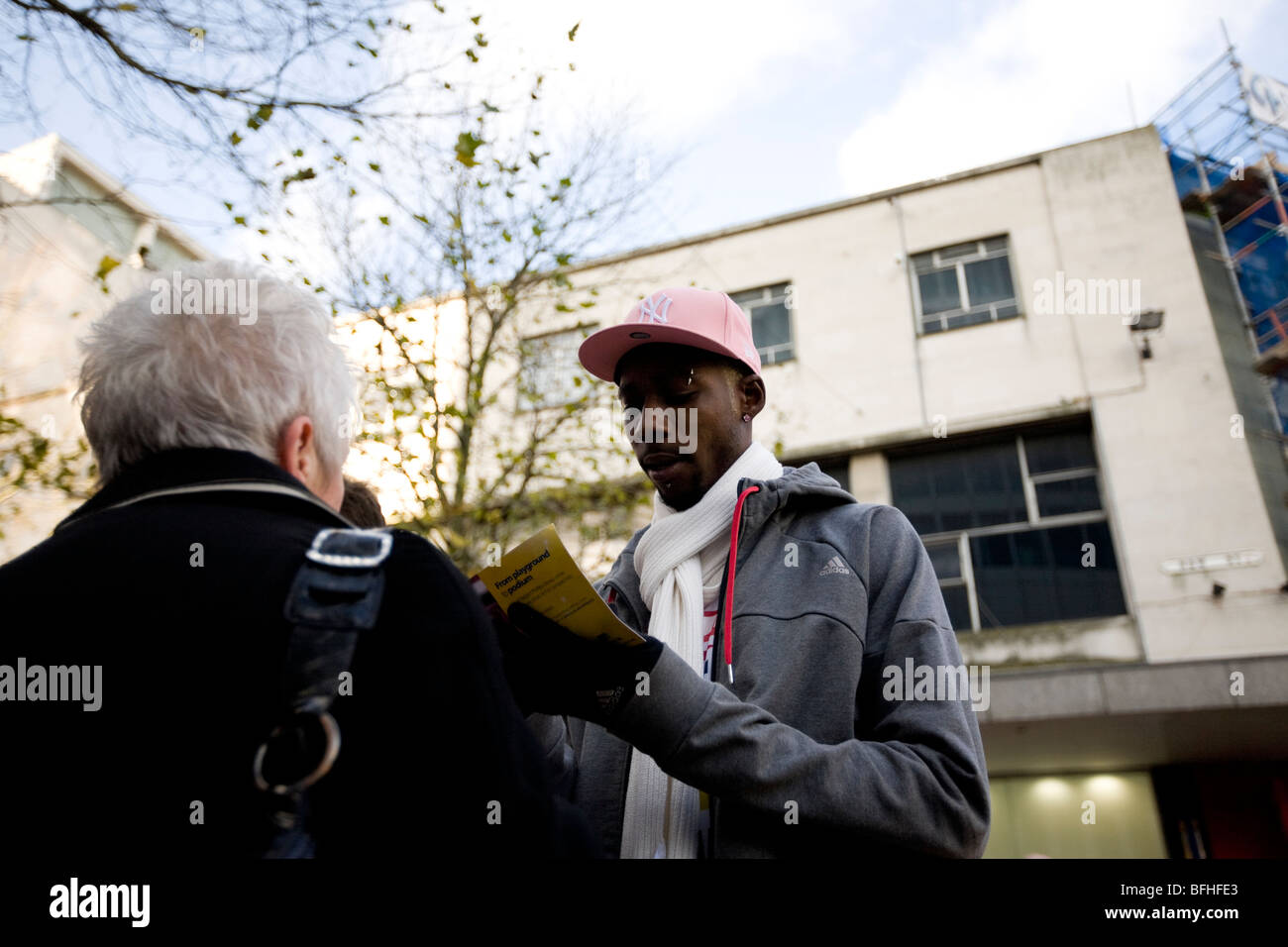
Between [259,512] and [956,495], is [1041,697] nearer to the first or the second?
[956,495]

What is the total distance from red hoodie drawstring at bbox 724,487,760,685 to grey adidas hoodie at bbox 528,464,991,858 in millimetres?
13

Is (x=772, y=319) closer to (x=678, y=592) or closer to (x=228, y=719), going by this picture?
(x=678, y=592)

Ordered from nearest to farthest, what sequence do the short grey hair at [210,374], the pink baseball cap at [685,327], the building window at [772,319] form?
the short grey hair at [210,374] → the pink baseball cap at [685,327] → the building window at [772,319]

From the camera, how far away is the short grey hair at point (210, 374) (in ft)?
4.91

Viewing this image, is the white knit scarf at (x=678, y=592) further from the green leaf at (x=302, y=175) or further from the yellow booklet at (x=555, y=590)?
the green leaf at (x=302, y=175)

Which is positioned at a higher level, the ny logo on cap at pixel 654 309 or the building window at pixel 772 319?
the building window at pixel 772 319

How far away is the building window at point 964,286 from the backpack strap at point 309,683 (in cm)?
1238

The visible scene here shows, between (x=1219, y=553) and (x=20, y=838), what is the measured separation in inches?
460

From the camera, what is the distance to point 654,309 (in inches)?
99.8

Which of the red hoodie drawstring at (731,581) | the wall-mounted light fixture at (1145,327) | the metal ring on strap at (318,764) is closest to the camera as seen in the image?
the metal ring on strap at (318,764)

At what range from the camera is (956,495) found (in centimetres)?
1187

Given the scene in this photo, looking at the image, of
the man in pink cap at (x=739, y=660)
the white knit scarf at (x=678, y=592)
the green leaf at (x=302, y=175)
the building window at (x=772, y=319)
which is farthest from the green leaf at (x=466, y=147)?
the building window at (x=772, y=319)

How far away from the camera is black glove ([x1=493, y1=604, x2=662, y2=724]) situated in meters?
1.67
